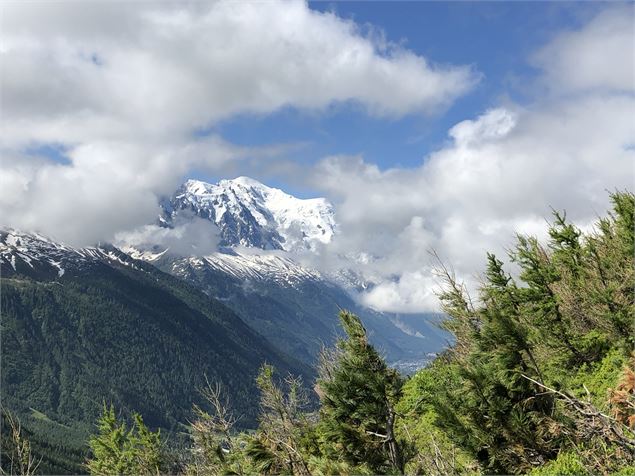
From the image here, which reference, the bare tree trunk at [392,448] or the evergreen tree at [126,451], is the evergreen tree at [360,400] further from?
the evergreen tree at [126,451]

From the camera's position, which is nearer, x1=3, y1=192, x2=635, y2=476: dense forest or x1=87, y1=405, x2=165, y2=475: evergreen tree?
x1=3, y1=192, x2=635, y2=476: dense forest

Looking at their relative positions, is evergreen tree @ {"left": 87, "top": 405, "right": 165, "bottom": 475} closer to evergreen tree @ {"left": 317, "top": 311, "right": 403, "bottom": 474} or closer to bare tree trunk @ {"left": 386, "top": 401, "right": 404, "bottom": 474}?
evergreen tree @ {"left": 317, "top": 311, "right": 403, "bottom": 474}

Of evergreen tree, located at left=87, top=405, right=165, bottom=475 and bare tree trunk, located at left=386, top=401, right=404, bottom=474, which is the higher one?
bare tree trunk, located at left=386, top=401, right=404, bottom=474

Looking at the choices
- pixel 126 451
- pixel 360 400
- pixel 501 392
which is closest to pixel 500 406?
pixel 501 392

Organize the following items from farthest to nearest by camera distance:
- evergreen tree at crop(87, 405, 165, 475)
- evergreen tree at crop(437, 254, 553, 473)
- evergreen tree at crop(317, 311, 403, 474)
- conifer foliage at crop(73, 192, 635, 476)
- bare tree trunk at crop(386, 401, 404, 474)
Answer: evergreen tree at crop(87, 405, 165, 475), evergreen tree at crop(317, 311, 403, 474), bare tree trunk at crop(386, 401, 404, 474), evergreen tree at crop(437, 254, 553, 473), conifer foliage at crop(73, 192, 635, 476)

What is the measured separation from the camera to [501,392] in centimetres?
1977

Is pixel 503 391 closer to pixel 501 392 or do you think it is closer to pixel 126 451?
pixel 501 392

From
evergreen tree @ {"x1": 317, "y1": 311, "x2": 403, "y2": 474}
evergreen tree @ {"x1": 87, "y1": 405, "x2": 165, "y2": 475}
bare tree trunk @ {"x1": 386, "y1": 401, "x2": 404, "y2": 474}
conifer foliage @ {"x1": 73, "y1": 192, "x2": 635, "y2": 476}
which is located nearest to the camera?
conifer foliage @ {"x1": 73, "y1": 192, "x2": 635, "y2": 476}

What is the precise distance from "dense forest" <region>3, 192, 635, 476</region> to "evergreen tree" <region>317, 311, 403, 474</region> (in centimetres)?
6

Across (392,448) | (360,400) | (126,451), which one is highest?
(360,400)

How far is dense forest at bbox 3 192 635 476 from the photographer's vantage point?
15.4 meters

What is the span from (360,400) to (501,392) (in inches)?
282

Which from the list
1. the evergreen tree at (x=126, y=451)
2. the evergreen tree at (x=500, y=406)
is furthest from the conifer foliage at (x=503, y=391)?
the evergreen tree at (x=126, y=451)

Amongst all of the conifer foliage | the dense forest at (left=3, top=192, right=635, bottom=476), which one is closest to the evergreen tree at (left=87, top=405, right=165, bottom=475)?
the dense forest at (left=3, top=192, right=635, bottom=476)
